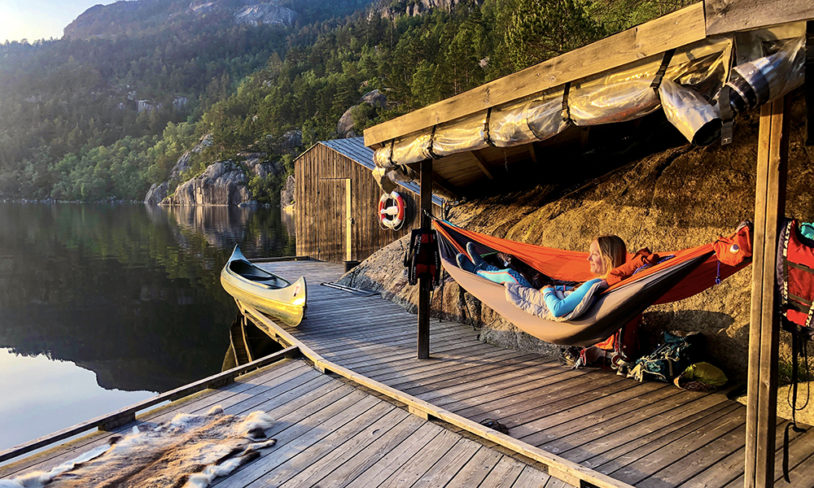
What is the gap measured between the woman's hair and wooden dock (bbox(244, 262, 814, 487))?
0.87 meters

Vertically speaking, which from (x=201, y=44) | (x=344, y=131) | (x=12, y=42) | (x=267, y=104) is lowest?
(x=344, y=131)

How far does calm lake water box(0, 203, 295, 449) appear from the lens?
23.4ft

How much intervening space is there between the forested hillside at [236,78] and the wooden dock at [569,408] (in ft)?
42.3

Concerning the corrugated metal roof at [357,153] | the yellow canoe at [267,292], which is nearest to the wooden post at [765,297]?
the yellow canoe at [267,292]

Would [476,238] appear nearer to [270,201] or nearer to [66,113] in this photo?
[270,201]

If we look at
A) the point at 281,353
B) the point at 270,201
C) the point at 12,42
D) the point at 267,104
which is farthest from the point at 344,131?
the point at 12,42

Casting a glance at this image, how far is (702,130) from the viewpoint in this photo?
1.85 meters

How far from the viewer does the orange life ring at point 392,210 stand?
9945 mm

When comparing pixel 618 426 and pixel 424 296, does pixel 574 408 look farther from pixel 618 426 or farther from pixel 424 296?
pixel 424 296

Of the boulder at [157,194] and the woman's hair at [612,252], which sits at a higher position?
the boulder at [157,194]

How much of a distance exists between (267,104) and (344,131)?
63.1ft

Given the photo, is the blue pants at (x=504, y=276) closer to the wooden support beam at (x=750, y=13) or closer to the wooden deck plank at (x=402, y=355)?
the wooden deck plank at (x=402, y=355)

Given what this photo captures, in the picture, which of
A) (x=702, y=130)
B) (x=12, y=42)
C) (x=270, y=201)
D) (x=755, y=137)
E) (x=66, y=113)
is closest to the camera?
(x=702, y=130)

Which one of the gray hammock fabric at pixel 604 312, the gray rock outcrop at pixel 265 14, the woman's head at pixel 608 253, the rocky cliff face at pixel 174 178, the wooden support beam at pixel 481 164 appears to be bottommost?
the gray hammock fabric at pixel 604 312
